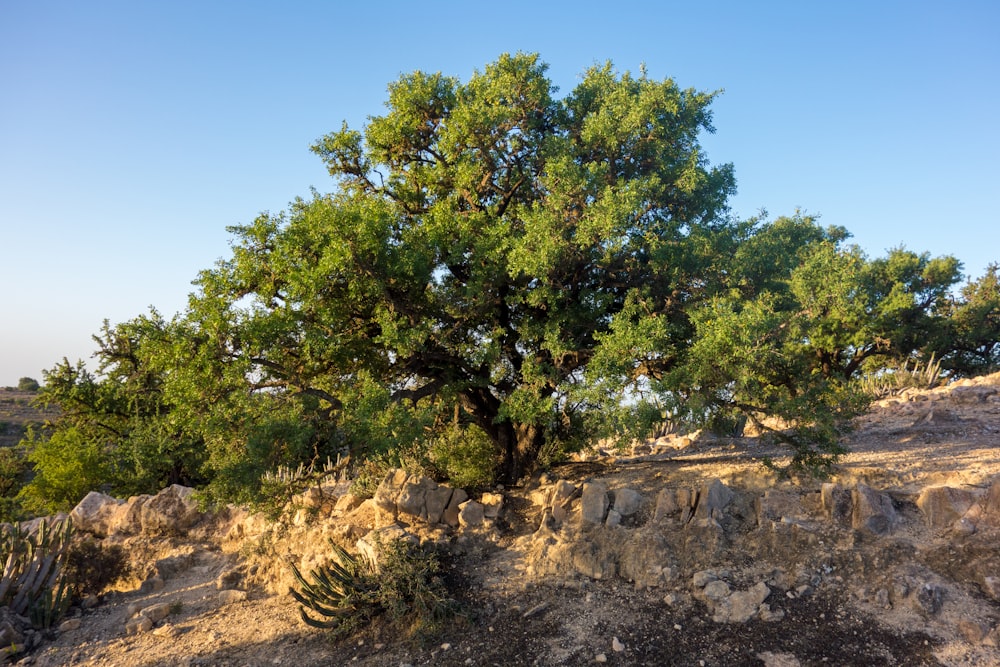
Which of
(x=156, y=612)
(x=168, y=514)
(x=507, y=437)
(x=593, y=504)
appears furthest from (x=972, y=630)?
(x=168, y=514)

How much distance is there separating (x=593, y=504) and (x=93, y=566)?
11.1 meters

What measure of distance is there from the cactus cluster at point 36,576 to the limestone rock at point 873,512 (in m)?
14.5

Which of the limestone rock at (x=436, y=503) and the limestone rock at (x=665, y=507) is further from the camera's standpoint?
the limestone rock at (x=436, y=503)

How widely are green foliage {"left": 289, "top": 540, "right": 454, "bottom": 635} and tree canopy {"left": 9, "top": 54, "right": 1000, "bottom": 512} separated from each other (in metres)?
1.95

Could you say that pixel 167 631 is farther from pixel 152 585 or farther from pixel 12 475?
pixel 12 475

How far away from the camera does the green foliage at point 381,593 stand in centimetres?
860

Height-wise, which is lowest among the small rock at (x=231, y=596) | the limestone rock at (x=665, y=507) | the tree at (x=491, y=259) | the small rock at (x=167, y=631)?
the small rock at (x=167, y=631)

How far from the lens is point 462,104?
11578 millimetres

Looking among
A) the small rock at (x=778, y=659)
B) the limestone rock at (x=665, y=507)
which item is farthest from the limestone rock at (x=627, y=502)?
the small rock at (x=778, y=659)

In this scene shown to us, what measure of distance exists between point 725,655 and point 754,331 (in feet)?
15.8

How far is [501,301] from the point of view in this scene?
12188mm

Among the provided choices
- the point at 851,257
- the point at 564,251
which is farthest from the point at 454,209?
the point at 851,257

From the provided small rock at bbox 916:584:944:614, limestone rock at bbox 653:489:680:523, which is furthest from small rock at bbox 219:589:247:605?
small rock at bbox 916:584:944:614

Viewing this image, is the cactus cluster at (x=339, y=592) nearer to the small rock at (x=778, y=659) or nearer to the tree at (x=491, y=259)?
the tree at (x=491, y=259)
